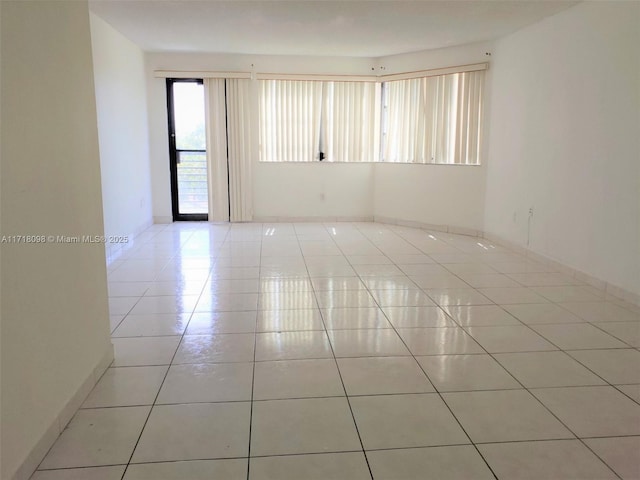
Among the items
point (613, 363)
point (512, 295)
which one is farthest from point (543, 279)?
point (613, 363)

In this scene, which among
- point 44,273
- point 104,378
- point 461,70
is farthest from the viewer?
point 461,70

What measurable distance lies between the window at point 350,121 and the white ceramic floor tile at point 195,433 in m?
5.38

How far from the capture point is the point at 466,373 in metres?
2.69

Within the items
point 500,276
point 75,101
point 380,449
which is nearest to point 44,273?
point 75,101

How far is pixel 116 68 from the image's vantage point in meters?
5.84

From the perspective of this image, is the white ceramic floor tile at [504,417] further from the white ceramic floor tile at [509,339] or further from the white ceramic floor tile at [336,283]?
the white ceramic floor tile at [336,283]

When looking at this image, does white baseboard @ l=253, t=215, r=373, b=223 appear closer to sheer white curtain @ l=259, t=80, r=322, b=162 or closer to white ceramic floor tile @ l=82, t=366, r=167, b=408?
sheer white curtain @ l=259, t=80, r=322, b=162

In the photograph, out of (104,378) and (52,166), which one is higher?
(52,166)

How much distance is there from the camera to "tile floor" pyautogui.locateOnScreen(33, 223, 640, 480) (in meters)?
1.96

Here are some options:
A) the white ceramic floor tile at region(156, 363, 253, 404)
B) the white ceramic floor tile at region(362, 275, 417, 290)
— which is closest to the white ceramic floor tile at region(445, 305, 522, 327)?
the white ceramic floor tile at region(362, 275, 417, 290)

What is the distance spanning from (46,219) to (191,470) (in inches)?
43.6

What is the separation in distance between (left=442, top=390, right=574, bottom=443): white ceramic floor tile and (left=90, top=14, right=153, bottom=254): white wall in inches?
162

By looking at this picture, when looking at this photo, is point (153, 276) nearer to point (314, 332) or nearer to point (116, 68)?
→ point (314, 332)

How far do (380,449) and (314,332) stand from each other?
1.29 m
